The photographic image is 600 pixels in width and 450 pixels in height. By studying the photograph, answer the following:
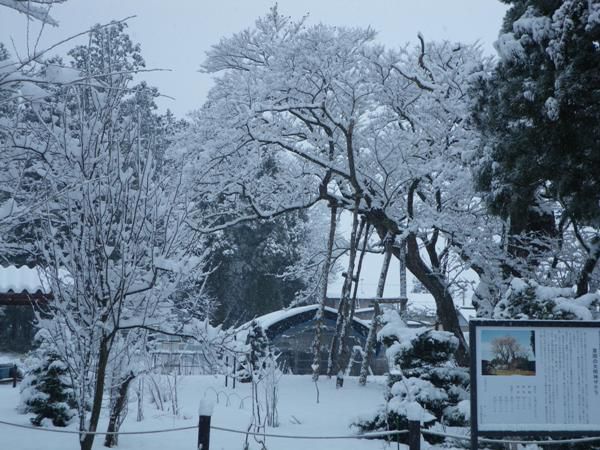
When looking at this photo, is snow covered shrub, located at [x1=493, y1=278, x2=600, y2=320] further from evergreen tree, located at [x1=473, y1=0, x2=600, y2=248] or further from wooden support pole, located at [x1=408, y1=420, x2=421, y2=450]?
wooden support pole, located at [x1=408, y1=420, x2=421, y2=450]

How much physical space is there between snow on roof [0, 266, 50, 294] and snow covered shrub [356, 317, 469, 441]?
9231 mm

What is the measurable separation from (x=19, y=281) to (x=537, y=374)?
42.4 feet

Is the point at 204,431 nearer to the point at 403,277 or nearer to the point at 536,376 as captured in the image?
the point at 536,376

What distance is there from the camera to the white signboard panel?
541 centimetres

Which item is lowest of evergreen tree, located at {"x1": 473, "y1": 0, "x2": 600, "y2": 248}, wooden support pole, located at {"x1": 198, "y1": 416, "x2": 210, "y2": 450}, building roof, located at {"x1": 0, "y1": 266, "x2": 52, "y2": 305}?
wooden support pole, located at {"x1": 198, "y1": 416, "x2": 210, "y2": 450}

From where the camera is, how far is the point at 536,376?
546 centimetres

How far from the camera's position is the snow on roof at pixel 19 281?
47.6 feet

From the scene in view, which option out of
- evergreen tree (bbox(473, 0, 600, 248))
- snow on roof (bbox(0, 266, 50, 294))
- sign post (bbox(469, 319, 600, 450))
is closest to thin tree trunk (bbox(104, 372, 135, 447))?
sign post (bbox(469, 319, 600, 450))

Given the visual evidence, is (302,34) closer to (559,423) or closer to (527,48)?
(527,48)

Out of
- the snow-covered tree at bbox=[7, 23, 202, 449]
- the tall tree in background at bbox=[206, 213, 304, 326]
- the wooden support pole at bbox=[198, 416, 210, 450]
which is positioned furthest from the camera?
the tall tree in background at bbox=[206, 213, 304, 326]

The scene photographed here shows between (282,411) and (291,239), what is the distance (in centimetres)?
1923

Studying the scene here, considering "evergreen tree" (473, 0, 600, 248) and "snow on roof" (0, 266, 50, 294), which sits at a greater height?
"evergreen tree" (473, 0, 600, 248)

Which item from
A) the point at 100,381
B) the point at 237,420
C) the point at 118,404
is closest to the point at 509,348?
the point at 100,381

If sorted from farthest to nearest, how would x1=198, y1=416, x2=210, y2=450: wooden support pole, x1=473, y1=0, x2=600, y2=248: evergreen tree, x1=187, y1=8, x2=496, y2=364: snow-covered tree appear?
x1=187, y1=8, x2=496, y2=364: snow-covered tree
x1=473, y1=0, x2=600, y2=248: evergreen tree
x1=198, y1=416, x2=210, y2=450: wooden support pole
